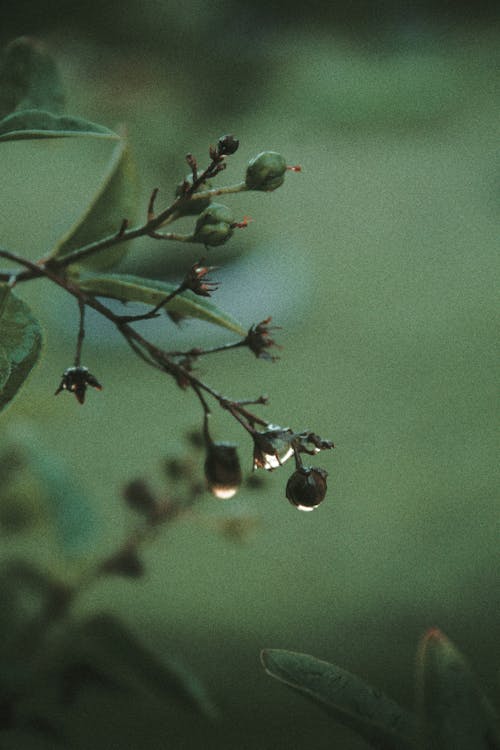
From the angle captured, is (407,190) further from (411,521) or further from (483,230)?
(411,521)

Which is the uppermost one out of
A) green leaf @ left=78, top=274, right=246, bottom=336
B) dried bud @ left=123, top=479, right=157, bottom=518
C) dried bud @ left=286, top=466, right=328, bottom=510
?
dried bud @ left=123, top=479, right=157, bottom=518

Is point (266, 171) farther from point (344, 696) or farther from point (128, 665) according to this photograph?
point (128, 665)

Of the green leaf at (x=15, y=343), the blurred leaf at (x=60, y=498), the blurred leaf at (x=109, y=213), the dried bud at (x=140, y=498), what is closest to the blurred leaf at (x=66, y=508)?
the blurred leaf at (x=60, y=498)

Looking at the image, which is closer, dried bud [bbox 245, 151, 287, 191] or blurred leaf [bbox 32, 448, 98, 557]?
dried bud [bbox 245, 151, 287, 191]

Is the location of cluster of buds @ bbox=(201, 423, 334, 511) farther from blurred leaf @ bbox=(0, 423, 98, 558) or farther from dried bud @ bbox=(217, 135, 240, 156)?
blurred leaf @ bbox=(0, 423, 98, 558)

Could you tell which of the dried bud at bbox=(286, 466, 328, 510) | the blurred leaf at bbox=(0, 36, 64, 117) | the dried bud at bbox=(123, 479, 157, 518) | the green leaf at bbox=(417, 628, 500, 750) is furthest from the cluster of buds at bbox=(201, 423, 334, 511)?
the dried bud at bbox=(123, 479, 157, 518)

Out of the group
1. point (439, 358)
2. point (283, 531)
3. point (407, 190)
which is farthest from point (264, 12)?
point (407, 190)

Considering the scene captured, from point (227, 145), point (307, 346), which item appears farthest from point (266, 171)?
point (307, 346)
